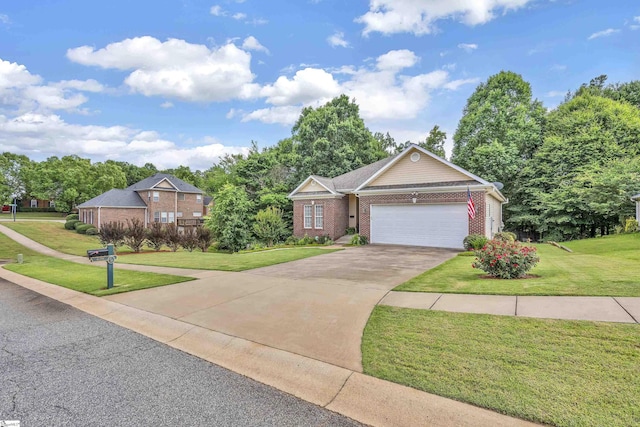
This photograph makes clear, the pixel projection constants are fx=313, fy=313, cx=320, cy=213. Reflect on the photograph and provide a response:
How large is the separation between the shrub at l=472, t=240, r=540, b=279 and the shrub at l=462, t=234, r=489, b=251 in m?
A: 6.92

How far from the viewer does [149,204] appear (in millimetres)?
37250

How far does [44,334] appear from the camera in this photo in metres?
5.02

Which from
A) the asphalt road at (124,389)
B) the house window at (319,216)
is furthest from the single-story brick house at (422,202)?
the asphalt road at (124,389)

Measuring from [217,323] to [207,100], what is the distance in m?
24.7

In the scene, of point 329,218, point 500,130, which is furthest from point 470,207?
point 500,130

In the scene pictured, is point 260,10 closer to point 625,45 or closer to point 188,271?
point 188,271

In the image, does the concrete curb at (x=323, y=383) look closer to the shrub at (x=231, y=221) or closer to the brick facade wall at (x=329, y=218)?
the brick facade wall at (x=329, y=218)

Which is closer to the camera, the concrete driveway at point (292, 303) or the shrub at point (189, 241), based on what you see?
the concrete driveway at point (292, 303)

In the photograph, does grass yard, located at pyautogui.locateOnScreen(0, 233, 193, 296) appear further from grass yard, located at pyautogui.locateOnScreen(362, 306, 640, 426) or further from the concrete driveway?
grass yard, located at pyautogui.locateOnScreen(362, 306, 640, 426)

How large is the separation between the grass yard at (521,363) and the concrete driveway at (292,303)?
47 cm

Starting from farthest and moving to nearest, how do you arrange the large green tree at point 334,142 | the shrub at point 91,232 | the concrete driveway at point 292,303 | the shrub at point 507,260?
the large green tree at point 334,142
the shrub at point 91,232
the shrub at point 507,260
the concrete driveway at point 292,303

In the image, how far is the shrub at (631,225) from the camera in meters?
19.1

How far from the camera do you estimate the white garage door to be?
16.1 m

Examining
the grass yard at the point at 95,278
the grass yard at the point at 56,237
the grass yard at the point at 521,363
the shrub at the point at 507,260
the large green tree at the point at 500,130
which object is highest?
the large green tree at the point at 500,130
